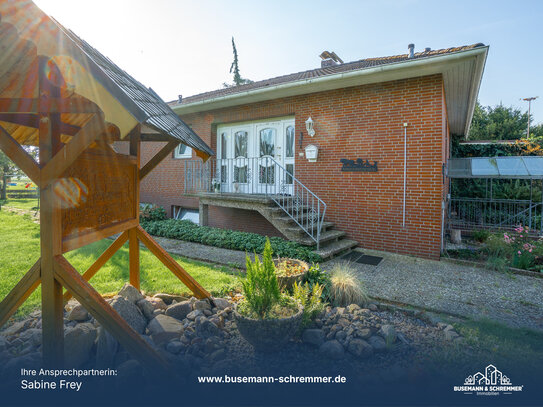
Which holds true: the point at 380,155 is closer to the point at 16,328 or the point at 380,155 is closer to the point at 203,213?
the point at 203,213

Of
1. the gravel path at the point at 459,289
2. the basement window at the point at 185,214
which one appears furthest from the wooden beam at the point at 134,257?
the basement window at the point at 185,214

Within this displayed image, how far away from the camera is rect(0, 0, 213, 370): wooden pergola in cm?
186

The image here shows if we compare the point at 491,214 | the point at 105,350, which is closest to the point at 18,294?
the point at 105,350

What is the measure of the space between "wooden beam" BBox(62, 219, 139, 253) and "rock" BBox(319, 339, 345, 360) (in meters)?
2.08

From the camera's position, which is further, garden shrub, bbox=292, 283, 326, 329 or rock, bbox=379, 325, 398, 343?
garden shrub, bbox=292, 283, 326, 329

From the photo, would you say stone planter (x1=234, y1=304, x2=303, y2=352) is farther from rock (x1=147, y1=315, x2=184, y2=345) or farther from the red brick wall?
the red brick wall

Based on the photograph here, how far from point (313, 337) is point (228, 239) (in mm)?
4395

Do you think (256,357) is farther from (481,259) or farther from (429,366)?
(481,259)

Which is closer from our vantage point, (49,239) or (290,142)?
(49,239)

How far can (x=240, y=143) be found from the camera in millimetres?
9008

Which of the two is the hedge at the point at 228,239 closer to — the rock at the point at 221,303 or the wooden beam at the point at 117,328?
the rock at the point at 221,303

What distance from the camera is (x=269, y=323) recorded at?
2.50 metres

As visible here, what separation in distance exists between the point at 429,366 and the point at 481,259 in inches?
182

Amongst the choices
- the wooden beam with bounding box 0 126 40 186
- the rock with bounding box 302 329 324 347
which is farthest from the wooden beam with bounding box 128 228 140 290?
the rock with bounding box 302 329 324 347
